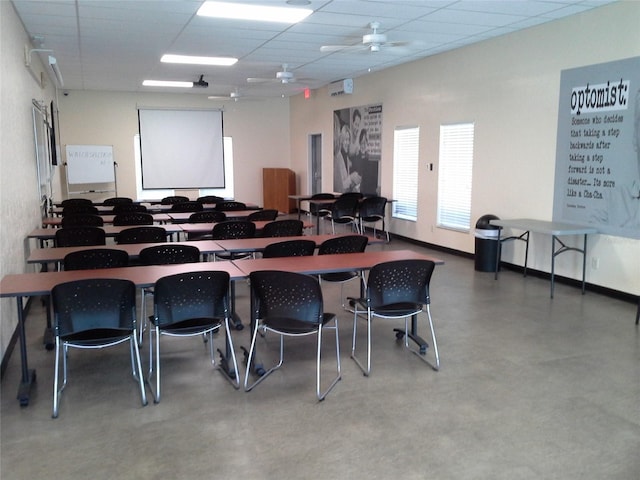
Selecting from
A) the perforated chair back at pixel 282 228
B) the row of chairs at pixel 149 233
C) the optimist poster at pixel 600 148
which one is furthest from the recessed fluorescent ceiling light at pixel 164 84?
the optimist poster at pixel 600 148

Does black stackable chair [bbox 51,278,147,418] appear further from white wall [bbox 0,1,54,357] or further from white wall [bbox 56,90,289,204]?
white wall [bbox 56,90,289,204]

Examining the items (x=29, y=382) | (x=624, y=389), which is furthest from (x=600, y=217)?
(x=29, y=382)

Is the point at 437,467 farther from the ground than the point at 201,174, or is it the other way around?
the point at 201,174

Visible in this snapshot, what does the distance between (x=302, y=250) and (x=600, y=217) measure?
3.47 m

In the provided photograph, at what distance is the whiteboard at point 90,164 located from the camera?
12.3 m

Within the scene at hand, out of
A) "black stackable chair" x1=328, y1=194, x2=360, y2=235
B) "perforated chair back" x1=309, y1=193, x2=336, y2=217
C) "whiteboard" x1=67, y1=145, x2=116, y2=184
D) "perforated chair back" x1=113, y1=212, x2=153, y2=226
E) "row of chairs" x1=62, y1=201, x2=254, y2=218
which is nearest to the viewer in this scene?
"perforated chair back" x1=113, y1=212, x2=153, y2=226

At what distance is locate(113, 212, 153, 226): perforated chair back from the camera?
677cm

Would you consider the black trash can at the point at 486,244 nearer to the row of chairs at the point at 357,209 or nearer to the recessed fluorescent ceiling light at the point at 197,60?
the row of chairs at the point at 357,209

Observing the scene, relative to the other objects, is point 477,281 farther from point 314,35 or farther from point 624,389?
point 314,35

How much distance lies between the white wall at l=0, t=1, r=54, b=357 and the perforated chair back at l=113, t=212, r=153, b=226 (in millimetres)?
951

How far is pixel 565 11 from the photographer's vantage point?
588 centimetres

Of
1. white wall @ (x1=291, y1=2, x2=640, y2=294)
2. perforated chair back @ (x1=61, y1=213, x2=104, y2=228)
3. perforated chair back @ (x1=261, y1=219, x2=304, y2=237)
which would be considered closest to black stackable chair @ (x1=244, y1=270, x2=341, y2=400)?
perforated chair back @ (x1=261, y1=219, x2=304, y2=237)

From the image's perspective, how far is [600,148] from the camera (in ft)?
19.2

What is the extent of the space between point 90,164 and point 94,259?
9.17m
